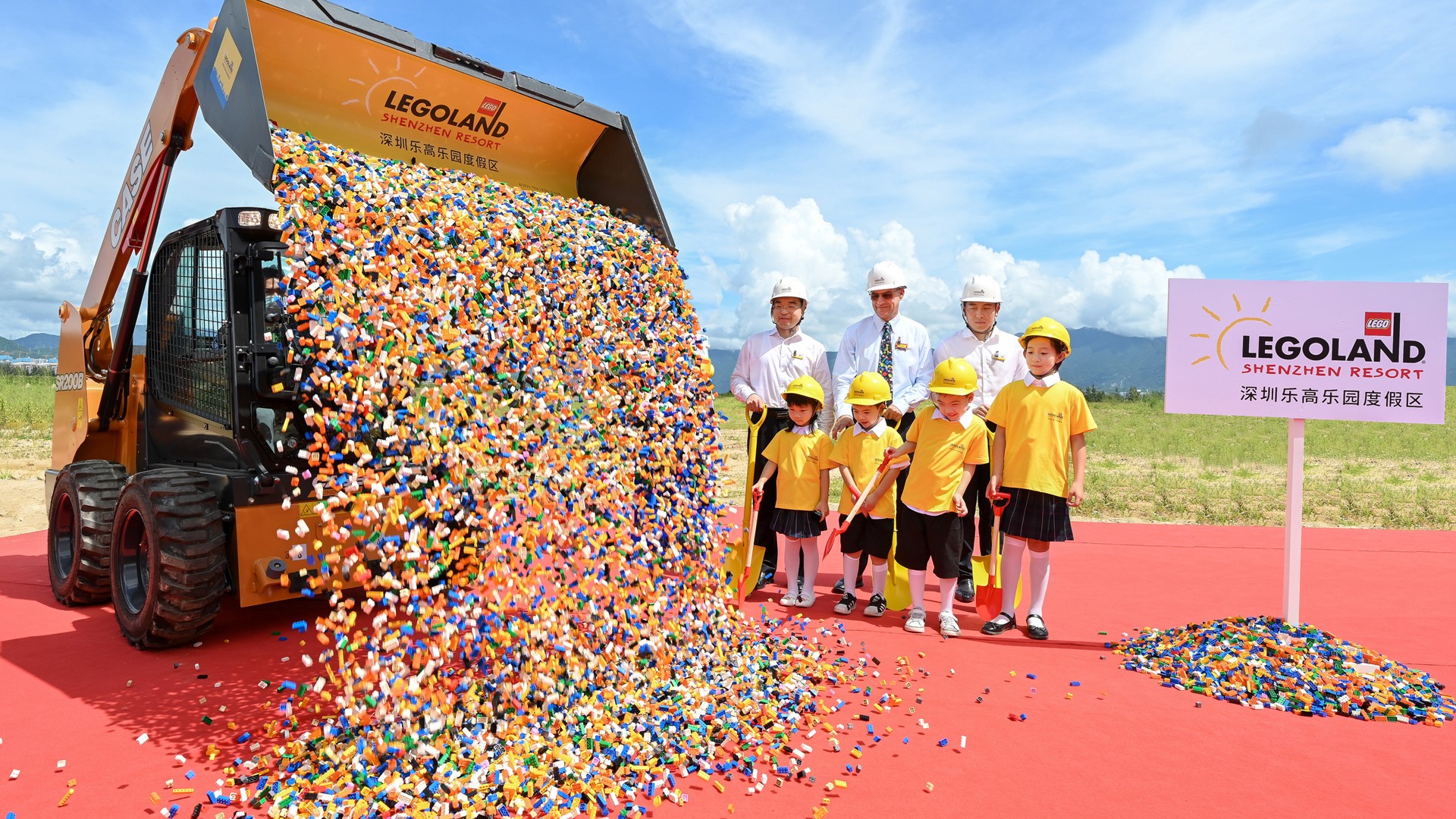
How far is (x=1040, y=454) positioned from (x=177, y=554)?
4.61 meters

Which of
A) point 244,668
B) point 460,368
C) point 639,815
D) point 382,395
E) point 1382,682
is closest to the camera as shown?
point 639,815

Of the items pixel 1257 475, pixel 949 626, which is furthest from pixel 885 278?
pixel 1257 475

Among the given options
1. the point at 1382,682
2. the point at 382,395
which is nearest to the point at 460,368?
the point at 382,395

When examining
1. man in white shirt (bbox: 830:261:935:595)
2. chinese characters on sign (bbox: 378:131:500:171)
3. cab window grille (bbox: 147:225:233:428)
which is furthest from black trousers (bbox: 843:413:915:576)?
cab window grille (bbox: 147:225:233:428)

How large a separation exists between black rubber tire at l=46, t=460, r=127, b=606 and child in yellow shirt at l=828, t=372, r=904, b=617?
4.48m

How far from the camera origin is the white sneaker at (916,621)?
491 cm

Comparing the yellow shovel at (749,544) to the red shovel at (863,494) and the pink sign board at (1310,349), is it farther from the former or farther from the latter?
the pink sign board at (1310,349)

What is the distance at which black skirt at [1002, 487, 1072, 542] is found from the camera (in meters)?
4.69

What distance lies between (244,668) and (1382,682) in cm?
558

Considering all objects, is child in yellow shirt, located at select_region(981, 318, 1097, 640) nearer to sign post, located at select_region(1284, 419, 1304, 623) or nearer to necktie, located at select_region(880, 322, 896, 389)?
necktie, located at select_region(880, 322, 896, 389)

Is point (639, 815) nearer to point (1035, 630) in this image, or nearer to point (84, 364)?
point (1035, 630)

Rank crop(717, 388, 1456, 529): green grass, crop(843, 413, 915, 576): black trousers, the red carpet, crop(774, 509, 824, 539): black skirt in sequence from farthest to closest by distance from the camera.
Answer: crop(717, 388, 1456, 529): green grass, crop(774, 509, 824, 539): black skirt, crop(843, 413, 915, 576): black trousers, the red carpet

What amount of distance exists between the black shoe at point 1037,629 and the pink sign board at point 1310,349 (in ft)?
4.82

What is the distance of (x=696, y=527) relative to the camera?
4281mm
